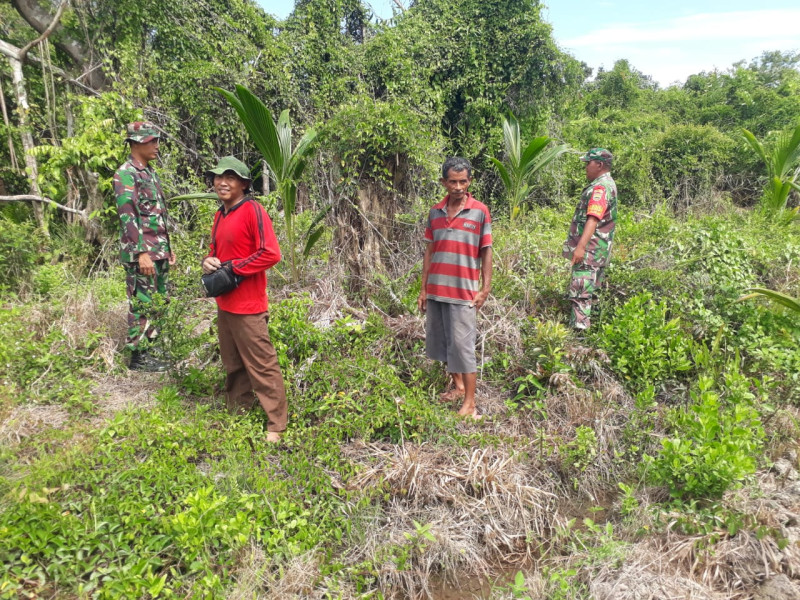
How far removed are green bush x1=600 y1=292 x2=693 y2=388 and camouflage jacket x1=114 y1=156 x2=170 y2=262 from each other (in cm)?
359

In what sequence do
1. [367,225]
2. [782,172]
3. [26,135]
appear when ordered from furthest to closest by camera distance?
[782,172]
[26,135]
[367,225]

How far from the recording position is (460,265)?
9.99 ft

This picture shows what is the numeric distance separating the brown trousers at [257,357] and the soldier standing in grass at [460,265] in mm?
1147

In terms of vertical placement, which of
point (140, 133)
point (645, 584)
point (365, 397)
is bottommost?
point (645, 584)

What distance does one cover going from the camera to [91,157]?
508 cm

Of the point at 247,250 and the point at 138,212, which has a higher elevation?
the point at 138,212

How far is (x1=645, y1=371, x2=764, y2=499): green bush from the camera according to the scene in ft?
7.48

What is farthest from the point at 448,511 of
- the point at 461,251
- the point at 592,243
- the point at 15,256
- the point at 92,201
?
the point at 92,201

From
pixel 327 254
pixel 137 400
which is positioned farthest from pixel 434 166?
pixel 137 400

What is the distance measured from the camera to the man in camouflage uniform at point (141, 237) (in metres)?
3.47

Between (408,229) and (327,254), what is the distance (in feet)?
2.89

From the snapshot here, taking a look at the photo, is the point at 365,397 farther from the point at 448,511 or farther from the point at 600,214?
the point at 600,214

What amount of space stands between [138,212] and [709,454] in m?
4.04

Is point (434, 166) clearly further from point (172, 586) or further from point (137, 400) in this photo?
point (172, 586)
